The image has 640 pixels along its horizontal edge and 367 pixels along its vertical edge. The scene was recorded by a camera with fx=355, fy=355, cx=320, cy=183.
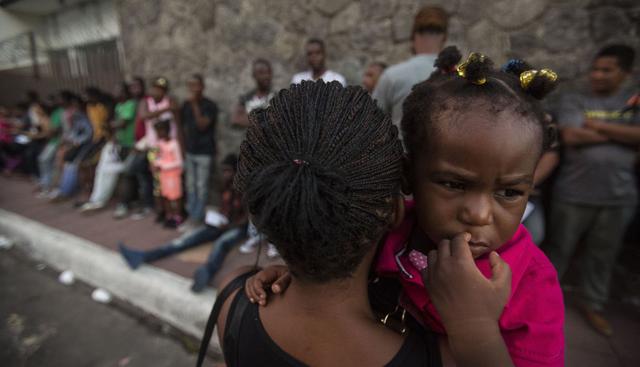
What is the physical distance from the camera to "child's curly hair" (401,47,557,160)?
2.84 ft

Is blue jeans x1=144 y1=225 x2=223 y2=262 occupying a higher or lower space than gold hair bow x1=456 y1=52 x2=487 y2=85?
lower

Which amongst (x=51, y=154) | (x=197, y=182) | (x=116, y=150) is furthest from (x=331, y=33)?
(x=51, y=154)

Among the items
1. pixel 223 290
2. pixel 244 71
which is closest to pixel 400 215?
pixel 223 290

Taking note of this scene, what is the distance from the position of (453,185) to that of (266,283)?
57 cm

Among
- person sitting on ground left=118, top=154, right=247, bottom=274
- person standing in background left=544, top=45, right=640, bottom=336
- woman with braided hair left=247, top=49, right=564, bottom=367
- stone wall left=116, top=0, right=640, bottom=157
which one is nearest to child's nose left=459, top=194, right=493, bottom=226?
woman with braided hair left=247, top=49, right=564, bottom=367

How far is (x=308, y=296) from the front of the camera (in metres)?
0.83

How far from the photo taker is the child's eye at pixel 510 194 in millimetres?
911

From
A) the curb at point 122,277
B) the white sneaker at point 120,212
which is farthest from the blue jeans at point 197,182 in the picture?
the white sneaker at point 120,212

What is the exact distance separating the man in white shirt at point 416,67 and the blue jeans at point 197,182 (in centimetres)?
305

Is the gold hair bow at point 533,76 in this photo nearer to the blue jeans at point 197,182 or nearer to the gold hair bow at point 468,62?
the gold hair bow at point 468,62

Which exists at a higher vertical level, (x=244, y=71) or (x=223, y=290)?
(x=244, y=71)

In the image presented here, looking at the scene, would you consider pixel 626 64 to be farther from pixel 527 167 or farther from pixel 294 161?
pixel 294 161

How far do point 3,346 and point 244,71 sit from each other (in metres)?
3.78

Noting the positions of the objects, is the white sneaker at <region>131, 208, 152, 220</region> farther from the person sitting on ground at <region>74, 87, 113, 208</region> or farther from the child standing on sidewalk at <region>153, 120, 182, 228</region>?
the person sitting on ground at <region>74, 87, 113, 208</region>
